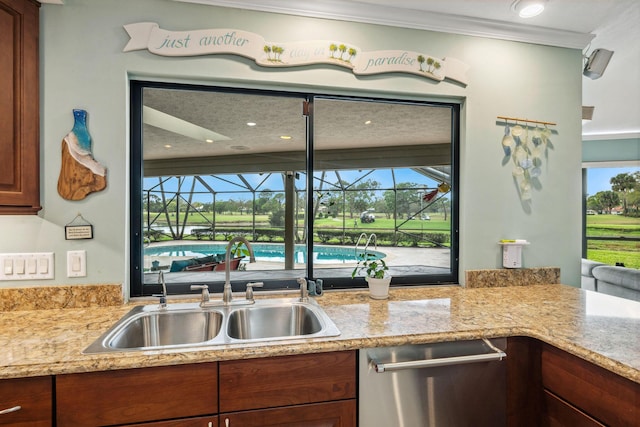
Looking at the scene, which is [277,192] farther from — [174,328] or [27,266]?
[27,266]

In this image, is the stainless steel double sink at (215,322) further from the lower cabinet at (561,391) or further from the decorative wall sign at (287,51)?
the decorative wall sign at (287,51)

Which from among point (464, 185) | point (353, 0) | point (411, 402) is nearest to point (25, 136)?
point (353, 0)

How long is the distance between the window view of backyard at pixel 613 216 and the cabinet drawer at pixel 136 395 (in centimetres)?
582

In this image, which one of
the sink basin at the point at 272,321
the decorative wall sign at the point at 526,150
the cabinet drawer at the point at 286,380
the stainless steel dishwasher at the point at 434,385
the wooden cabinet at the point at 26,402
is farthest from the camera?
the decorative wall sign at the point at 526,150

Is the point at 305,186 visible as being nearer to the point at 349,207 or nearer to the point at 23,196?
the point at 349,207

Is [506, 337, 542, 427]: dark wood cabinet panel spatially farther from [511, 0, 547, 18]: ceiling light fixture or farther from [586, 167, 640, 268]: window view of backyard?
[586, 167, 640, 268]: window view of backyard

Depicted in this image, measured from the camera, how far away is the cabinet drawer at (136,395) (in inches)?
41.2

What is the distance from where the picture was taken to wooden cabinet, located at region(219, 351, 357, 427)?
1.13 meters

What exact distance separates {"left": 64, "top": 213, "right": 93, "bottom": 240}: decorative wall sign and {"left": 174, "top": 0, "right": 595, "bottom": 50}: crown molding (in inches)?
46.2

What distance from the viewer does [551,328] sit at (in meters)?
1.32

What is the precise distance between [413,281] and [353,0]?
1585mm

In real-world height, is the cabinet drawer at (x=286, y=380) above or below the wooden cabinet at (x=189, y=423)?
above

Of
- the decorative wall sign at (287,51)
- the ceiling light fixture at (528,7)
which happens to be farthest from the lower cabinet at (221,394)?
the ceiling light fixture at (528,7)

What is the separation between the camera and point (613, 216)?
16.2 ft
